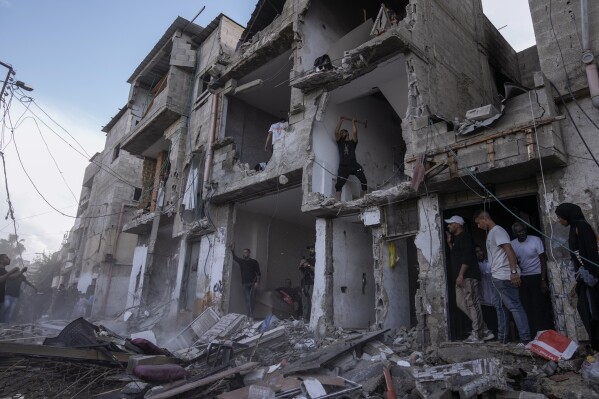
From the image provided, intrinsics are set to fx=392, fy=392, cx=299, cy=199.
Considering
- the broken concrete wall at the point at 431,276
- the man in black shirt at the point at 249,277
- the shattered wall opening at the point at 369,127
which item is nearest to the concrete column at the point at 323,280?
the shattered wall opening at the point at 369,127

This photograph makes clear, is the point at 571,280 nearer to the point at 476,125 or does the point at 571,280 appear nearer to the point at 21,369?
the point at 476,125

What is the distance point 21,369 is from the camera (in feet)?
18.4

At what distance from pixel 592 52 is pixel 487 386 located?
588 cm

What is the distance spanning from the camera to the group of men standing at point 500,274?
5.95 metres

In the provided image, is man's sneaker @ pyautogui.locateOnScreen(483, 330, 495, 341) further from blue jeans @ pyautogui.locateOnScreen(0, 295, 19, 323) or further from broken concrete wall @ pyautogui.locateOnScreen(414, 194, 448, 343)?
blue jeans @ pyautogui.locateOnScreen(0, 295, 19, 323)

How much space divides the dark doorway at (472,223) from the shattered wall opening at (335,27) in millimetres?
5212

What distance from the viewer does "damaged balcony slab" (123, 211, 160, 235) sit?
1530 cm

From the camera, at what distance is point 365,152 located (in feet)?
35.3

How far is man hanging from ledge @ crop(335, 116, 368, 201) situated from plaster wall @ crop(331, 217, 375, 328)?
2.87 feet

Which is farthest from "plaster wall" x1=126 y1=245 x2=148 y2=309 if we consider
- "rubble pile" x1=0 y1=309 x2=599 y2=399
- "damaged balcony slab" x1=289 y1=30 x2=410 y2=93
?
"damaged balcony slab" x1=289 y1=30 x2=410 y2=93

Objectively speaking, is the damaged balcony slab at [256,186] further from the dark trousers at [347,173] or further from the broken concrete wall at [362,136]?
the dark trousers at [347,173]

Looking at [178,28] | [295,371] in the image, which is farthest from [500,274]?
[178,28]

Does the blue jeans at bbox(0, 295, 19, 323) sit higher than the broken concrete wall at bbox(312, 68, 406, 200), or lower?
lower

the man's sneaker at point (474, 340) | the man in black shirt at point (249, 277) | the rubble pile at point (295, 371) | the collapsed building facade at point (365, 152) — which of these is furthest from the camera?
the man in black shirt at point (249, 277)
